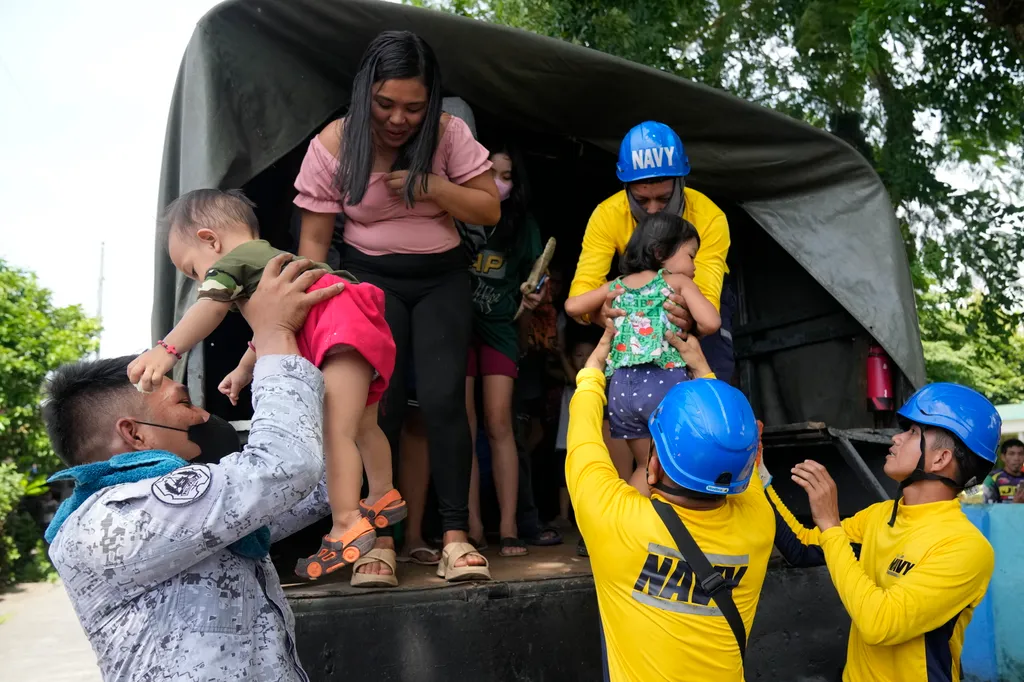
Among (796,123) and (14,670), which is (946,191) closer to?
(796,123)

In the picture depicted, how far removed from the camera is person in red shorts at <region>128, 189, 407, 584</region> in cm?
230

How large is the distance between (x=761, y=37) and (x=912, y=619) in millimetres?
6753

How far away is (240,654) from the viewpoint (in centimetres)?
171

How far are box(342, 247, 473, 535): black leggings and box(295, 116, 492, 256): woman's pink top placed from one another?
0.05 meters

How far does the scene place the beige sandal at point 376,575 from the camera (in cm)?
291

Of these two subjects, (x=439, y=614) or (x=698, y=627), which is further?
(x=439, y=614)

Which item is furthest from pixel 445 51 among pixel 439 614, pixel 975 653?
pixel 975 653

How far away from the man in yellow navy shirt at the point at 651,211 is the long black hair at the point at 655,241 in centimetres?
22

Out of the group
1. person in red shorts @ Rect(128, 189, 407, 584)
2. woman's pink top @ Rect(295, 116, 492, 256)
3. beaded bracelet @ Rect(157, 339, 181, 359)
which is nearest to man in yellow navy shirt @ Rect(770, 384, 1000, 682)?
person in red shorts @ Rect(128, 189, 407, 584)

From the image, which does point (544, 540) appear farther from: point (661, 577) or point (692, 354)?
point (661, 577)

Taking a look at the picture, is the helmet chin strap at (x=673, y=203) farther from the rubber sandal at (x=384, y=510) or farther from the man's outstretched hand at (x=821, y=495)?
the rubber sandal at (x=384, y=510)

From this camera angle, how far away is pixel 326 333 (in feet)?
8.21

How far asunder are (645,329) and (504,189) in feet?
4.26

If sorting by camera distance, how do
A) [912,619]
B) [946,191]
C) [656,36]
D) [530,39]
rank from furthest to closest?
[656,36], [946,191], [530,39], [912,619]
